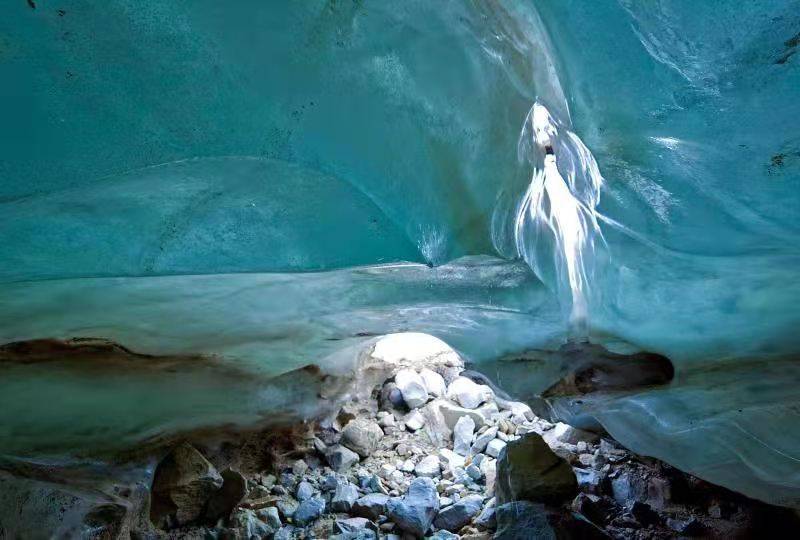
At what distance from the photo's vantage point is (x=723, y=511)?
284 cm

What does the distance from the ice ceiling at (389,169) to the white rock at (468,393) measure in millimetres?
2034

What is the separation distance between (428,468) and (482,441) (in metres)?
0.44

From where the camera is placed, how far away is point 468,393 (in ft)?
14.0

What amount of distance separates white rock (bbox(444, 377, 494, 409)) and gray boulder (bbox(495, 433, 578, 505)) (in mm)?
1047

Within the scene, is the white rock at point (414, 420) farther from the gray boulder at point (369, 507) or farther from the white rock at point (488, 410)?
the gray boulder at point (369, 507)

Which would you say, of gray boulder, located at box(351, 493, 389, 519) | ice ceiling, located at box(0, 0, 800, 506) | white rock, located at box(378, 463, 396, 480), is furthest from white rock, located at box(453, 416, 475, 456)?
ice ceiling, located at box(0, 0, 800, 506)

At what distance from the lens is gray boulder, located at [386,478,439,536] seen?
310 cm

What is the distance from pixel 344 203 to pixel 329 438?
7.79ft

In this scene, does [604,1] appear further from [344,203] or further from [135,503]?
[135,503]

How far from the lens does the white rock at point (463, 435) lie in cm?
385

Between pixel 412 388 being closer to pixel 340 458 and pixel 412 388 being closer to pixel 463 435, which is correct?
pixel 463 435

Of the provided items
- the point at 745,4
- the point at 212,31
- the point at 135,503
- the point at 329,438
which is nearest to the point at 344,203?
the point at 212,31

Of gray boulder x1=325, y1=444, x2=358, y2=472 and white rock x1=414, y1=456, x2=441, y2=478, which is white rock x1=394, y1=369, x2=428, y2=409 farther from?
gray boulder x1=325, y1=444, x2=358, y2=472

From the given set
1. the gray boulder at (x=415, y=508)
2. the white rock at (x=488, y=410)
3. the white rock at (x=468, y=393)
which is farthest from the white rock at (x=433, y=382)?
the gray boulder at (x=415, y=508)
